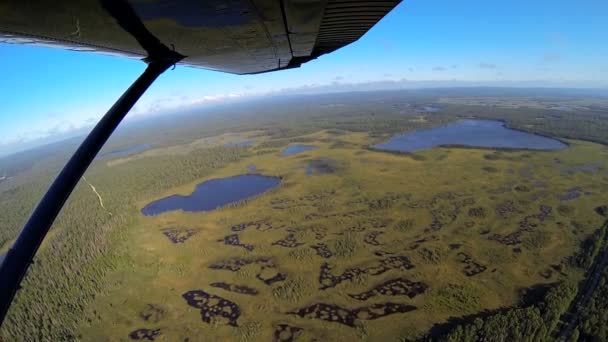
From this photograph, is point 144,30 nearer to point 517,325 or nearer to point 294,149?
point 517,325

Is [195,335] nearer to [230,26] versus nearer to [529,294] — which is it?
[230,26]

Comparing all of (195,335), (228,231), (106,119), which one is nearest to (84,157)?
(106,119)

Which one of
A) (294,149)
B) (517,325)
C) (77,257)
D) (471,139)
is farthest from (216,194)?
(471,139)

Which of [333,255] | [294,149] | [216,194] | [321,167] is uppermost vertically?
[294,149]

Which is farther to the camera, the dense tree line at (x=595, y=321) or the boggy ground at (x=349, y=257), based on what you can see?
the boggy ground at (x=349, y=257)

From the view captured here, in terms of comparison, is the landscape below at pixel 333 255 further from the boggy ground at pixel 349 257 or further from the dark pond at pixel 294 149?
the dark pond at pixel 294 149

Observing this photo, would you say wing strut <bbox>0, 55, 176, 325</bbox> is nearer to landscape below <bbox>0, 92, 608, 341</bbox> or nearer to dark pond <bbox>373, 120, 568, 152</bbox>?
landscape below <bbox>0, 92, 608, 341</bbox>

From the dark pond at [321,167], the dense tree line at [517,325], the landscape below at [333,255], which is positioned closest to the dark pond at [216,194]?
the landscape below at [333,255]
